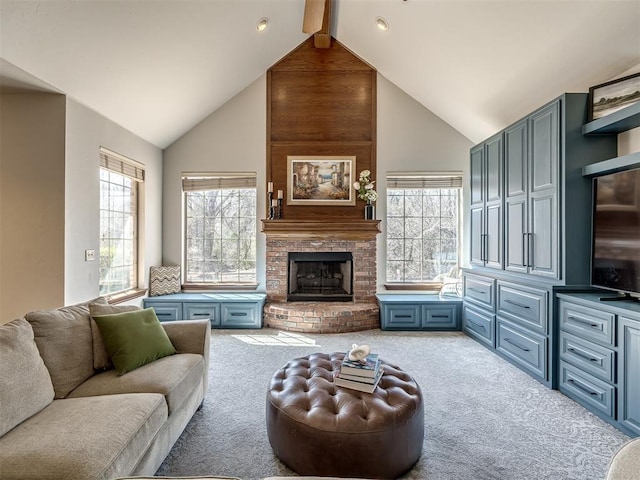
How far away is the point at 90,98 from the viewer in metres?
3.27

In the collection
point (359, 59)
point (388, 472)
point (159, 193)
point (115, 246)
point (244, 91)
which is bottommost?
point (388, 472)

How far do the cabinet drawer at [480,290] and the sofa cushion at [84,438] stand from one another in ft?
11.0

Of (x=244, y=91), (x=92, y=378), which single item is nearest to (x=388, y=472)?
(x=92, y=378)

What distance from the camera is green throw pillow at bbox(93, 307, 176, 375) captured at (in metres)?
2.00

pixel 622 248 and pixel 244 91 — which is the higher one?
pixel 244 91

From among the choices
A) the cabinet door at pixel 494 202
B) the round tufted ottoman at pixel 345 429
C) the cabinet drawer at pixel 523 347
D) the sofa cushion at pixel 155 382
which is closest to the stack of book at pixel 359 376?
the round tufted ottoman at pixel 345 429

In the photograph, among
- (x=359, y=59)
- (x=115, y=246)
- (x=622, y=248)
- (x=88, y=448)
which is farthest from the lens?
(x=359, y=59)

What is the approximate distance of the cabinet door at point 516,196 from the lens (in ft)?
10.7

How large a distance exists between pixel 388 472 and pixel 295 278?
3.64 metres

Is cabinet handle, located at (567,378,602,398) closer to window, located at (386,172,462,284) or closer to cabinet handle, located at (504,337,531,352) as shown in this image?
cabinet handle, located at (504,337,531,352)

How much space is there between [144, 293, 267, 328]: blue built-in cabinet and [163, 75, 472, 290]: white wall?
0.62m

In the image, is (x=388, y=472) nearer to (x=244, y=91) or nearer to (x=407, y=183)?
(x=407, y=183)

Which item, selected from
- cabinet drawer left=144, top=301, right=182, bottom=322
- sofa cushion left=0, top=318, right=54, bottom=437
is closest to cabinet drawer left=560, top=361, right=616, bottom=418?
sofa cushion left=0, top=318, right=54, bottom=437

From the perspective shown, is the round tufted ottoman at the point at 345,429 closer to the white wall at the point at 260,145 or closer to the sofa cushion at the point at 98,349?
the sofa cushion at the point at 98,349
